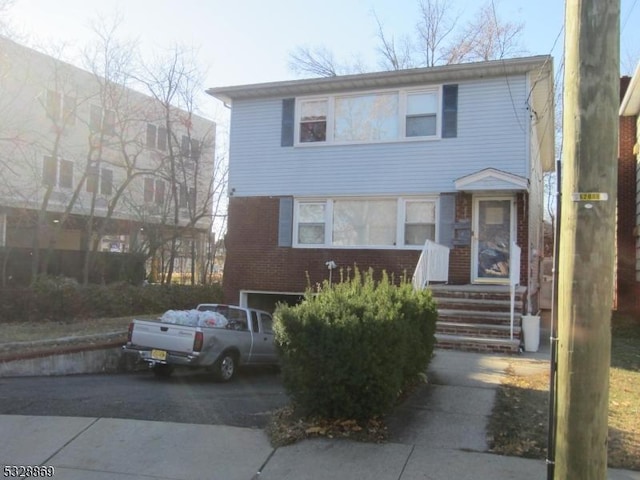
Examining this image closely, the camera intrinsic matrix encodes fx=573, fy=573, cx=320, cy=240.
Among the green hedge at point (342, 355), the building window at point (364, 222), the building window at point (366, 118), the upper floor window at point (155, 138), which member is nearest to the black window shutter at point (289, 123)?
the building window at point (366, 118)

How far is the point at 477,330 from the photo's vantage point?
11.2 metres

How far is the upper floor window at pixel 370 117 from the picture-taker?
14.9m

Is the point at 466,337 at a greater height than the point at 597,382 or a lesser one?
lesser

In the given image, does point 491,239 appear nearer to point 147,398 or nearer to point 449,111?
point 449,111

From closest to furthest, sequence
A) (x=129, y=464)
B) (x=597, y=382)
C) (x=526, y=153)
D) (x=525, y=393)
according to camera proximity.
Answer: (x=597, y=382), (x=129, y=464), (x=525, y=393), (x=526, y=153)

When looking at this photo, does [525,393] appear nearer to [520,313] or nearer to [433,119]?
[520,313]

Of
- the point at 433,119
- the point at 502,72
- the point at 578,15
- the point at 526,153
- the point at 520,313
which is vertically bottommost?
the point at 520,313

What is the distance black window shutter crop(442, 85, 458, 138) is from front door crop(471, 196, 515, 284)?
5.97 ft

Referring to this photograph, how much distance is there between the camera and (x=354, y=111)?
15.6 m

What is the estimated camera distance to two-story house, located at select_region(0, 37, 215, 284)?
19.1 meters

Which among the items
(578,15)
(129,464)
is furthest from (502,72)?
(129,464)

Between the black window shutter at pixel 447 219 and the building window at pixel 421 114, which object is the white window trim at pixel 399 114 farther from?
the black window shutter at pixel 447 219

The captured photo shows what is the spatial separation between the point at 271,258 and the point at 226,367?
234 inches

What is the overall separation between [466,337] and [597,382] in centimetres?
781
